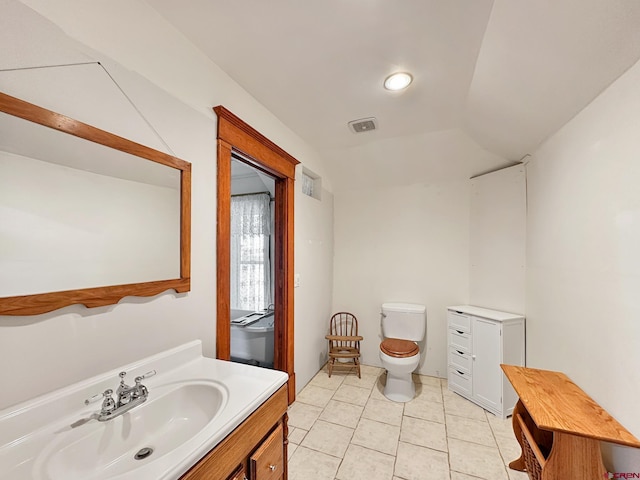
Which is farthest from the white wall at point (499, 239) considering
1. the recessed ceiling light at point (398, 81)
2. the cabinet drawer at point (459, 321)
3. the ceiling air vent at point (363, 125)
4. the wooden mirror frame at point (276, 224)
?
the wooden mirror frame at point (276, 224)

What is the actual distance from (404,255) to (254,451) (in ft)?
8.39

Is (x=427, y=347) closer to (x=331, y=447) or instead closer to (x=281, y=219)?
(x=331, y=447)

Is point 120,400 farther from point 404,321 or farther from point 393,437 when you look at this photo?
point 404,321

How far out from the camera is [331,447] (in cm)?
190

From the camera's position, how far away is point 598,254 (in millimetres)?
1351

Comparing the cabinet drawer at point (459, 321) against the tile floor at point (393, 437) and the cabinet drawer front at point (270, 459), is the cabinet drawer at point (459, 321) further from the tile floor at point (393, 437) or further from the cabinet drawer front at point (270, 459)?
the cabinet drawer front at point (270, 459)

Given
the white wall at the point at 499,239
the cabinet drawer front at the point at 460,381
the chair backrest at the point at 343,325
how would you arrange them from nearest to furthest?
the white wall at the point at 499,239 < the cabinet drawer front at the point at 460,381 < the chair backrest at the point at 343,325

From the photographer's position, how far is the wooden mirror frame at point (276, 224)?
63.7 inches

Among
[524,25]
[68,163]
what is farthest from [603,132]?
[68,163]

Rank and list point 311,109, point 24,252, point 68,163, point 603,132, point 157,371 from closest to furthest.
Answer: point 24,252
point 68,163
point 157,371
point 603,132
point 311,109

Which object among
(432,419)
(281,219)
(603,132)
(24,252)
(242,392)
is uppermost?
(603,132)

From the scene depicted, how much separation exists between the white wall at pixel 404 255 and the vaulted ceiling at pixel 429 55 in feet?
2.93

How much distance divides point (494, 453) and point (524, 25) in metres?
2.53

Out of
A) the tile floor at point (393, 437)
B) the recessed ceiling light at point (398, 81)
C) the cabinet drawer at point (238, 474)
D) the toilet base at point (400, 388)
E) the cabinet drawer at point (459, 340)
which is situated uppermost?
the recessed ceiling light at point (398, 81)
